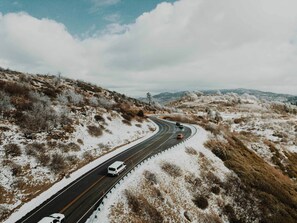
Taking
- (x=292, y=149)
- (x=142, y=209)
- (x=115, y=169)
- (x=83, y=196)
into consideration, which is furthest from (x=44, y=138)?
(x=292, y=149)

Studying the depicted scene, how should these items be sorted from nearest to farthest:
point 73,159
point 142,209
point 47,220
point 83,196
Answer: point 47,220
point 142,209
point 83,196
point 73,159

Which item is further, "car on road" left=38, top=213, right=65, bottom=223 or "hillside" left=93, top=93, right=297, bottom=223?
"hillside" left=93, top=93, right=297, bottom=223

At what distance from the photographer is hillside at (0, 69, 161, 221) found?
27.0 meters

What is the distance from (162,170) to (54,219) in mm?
16399

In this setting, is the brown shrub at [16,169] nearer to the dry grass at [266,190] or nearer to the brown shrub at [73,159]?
the brown shrub at [73,159]

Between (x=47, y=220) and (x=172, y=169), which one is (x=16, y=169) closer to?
(x=47, y=220)

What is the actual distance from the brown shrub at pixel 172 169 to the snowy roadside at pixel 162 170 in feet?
1.92

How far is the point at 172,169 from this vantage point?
112ft

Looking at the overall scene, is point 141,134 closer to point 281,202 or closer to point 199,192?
point 199,192

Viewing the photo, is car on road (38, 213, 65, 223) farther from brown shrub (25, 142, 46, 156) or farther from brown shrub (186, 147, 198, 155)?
brown shrub (186, 147, 198, 155)

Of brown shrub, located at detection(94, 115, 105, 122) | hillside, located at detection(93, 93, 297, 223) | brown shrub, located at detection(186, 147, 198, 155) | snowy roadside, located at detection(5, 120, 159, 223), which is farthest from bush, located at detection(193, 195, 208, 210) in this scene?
brown shrub, located at detection(94, 115, 105, 122)

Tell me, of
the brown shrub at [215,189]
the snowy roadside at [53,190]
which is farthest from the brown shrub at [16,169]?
the brown shrub at [215,189]

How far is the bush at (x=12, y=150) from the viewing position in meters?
29.9

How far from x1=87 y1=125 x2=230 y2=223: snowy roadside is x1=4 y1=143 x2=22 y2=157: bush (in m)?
13.9
